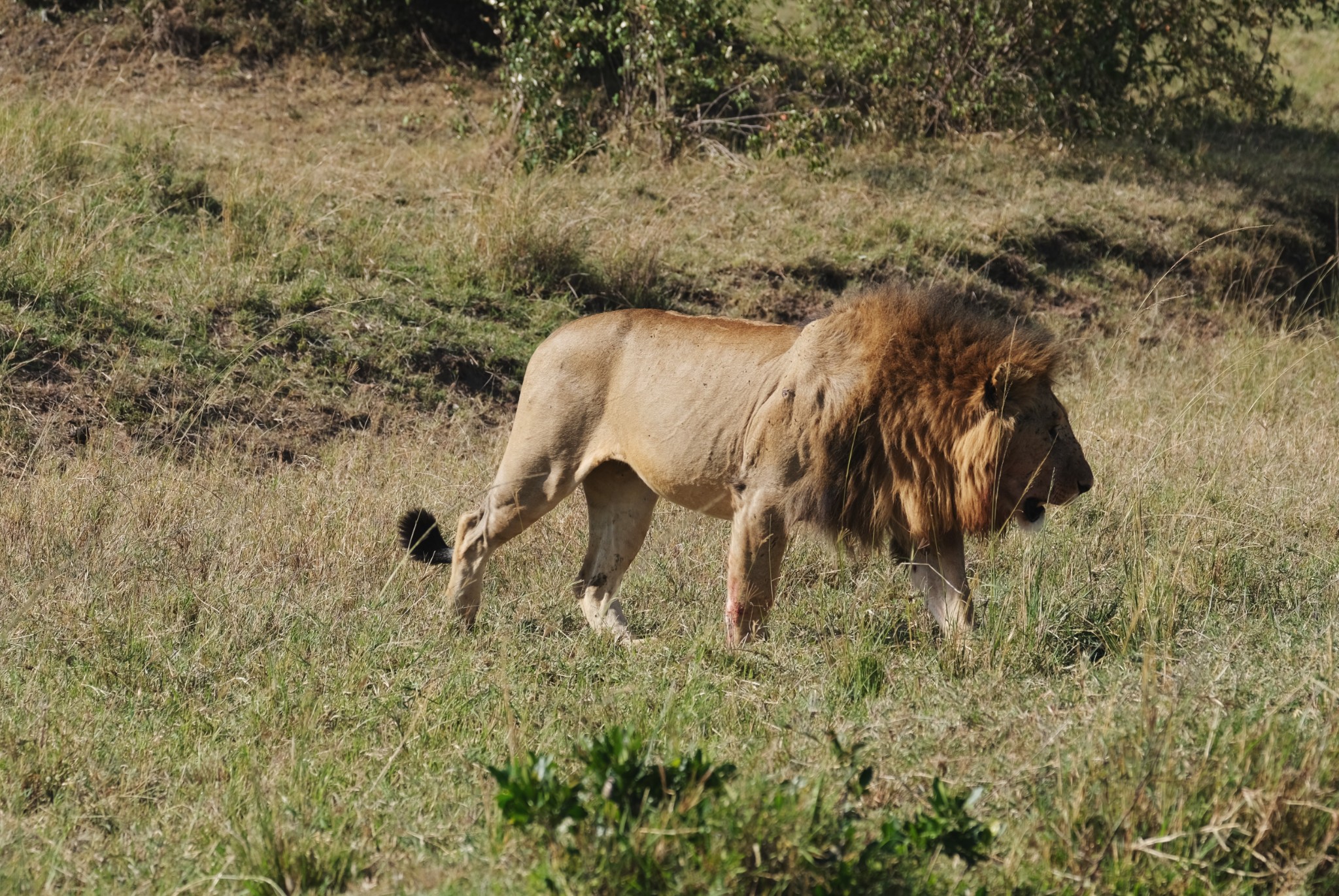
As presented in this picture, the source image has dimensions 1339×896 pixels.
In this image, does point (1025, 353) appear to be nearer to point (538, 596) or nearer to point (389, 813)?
point (538, 596)

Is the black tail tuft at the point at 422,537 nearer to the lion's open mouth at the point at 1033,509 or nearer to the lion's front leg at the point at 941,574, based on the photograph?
the lion's front leg at the point at 941,574

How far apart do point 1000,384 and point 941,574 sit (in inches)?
28.3

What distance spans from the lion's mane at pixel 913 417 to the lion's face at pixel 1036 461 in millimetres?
38

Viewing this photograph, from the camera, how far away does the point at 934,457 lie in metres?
4.93

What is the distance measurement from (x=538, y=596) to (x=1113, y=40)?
9.68 m

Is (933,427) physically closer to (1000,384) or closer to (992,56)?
(1000,384)

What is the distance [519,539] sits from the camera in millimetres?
6332

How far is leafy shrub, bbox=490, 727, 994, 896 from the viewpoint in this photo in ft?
9.41

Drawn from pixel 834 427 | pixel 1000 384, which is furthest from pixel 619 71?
pixel 1000 384

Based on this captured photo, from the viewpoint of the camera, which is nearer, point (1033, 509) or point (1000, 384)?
point (1000, 384)

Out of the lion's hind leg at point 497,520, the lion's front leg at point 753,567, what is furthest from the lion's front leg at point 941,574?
the lion's hind leg at point 497,520

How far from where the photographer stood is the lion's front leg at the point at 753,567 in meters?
4.94

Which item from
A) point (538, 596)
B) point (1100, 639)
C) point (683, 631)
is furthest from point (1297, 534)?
point (538, 596)

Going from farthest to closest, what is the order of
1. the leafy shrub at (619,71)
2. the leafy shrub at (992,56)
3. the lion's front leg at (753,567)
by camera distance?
the leafy shrub at (992,56) → the leafy shrub at (619,71) → the lion's front leg at (753,567)
